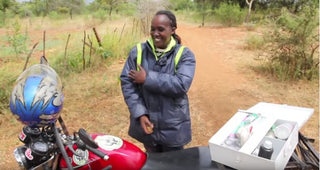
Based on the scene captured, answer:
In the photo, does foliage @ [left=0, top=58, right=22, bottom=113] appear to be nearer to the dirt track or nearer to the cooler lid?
the dirt track

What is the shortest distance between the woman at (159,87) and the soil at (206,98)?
150cm

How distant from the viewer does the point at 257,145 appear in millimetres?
1305

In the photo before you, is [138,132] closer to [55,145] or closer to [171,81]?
[171,81]

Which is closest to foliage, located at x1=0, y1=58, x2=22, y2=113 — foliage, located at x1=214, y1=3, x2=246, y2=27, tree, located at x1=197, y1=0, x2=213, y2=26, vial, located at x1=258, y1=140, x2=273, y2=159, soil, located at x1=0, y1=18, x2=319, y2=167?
soil, located at x1=0, y1=18, x2=319, y2=167

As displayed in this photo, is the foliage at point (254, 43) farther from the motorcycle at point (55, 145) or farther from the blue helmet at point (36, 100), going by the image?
the blue helmet at point (36, 100)

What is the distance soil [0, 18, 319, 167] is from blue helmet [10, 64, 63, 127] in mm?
2053

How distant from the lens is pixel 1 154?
292 centimetres

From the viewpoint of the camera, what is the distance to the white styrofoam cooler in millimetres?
1211

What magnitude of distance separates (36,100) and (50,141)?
23cm

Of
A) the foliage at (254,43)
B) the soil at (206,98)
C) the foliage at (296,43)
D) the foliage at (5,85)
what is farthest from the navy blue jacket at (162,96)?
the foliage at (254,43)

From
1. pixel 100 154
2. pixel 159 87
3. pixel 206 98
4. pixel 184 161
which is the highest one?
pixel 159 87

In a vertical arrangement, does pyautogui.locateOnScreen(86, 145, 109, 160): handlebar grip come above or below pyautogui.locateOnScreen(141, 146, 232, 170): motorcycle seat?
above

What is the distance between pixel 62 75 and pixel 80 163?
4.14 metres

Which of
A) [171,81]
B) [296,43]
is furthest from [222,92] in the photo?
[171,81]
